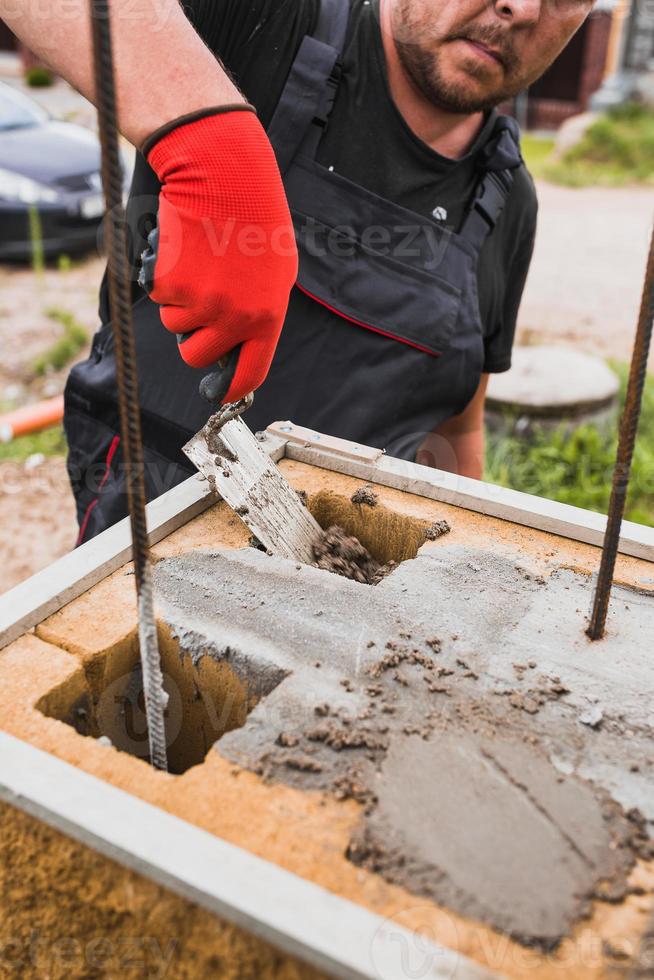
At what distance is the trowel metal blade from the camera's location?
4.87 feet

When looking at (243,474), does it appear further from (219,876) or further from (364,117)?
(364,117)

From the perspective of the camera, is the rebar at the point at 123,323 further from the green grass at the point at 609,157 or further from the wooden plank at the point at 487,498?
the green grass at the point at 609,157

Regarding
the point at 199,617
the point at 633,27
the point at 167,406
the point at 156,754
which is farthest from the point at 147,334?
the point at 633,27

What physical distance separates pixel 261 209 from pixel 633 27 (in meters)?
13.4

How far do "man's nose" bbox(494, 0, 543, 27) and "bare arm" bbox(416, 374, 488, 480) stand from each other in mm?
902

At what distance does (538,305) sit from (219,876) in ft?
20.4

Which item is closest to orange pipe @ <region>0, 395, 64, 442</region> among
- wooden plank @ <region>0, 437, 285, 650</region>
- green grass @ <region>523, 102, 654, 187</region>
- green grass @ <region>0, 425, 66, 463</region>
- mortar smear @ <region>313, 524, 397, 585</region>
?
green grass @ <region>0, 425, 66, 463</region>

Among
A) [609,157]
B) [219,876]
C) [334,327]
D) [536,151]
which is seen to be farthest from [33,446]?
[536,151]

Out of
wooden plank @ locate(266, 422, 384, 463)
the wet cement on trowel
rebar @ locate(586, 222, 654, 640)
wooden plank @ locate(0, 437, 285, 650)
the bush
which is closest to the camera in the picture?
the wet cement on trowel

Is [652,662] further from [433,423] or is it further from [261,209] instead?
[433,423]

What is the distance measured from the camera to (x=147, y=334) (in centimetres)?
195

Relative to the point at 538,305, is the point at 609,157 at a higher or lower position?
higher

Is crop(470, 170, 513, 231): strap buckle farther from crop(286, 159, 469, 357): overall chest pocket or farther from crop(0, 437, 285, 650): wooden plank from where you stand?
crop(0, 437, 285, 650): wooden plank

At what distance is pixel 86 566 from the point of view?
1364mm
